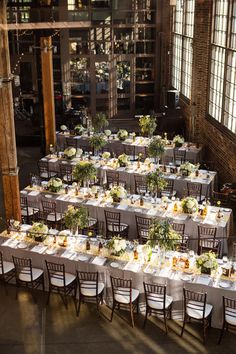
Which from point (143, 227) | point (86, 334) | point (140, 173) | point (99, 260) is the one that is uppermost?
point (140, 173)

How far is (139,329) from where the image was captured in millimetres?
8922

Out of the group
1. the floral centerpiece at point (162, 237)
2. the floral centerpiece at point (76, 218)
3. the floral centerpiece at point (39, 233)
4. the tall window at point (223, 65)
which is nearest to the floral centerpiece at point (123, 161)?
the tall window at point (223, 65)

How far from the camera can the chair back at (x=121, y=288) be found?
8.88 m

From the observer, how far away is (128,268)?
9266mm

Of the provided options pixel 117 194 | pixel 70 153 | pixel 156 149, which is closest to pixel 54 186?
pixel 117 194

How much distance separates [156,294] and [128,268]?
72cm

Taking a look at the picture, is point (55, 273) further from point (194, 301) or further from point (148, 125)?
point (148, 125)

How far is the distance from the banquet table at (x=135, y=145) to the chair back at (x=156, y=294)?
663 cm

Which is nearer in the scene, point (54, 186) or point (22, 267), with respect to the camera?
point (22, 267)

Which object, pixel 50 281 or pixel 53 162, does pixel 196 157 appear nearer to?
pixel 53 162

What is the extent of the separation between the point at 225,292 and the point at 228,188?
515 cm

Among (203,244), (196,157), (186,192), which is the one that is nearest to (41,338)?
(203,244)

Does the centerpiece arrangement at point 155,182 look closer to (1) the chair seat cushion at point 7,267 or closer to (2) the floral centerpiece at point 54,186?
(2) the floral centerpiece at point 54,186

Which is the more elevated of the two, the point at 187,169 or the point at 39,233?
the point at 187,169
